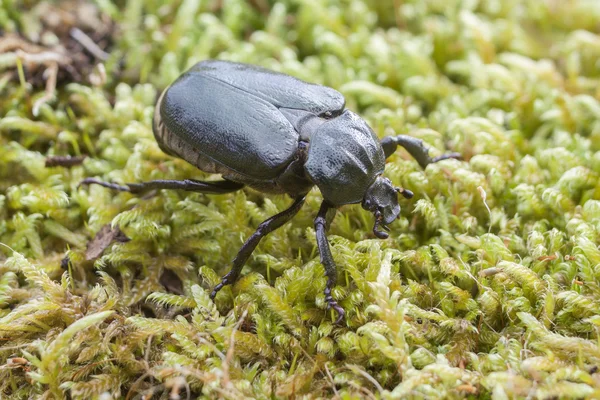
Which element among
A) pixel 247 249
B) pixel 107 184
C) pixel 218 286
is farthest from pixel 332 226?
pixel 107 184

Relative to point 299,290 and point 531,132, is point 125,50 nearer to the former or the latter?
point 299,290

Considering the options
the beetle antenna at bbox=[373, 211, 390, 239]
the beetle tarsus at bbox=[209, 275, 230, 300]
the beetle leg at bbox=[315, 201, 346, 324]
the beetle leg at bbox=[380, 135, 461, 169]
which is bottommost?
the beetle tarsus at bbox=[209, 275, 230, 300]

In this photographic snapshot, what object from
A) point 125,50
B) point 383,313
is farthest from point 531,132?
point 125,50

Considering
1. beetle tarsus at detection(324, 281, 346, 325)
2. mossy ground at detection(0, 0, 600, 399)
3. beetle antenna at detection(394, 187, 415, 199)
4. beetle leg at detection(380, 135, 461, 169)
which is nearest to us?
mossy ground at detection(0, 0, 600, 399)

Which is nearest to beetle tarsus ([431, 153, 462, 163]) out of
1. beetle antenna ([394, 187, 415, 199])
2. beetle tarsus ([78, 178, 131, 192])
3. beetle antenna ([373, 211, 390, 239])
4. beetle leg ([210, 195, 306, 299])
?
beetle antenna ([394, 187, 415, 199])

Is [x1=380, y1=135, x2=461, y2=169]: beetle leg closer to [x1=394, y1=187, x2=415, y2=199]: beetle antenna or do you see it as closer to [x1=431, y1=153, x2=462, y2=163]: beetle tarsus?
[x1=431, y1=153, x2=462, y2=163]: beetle tarsus
